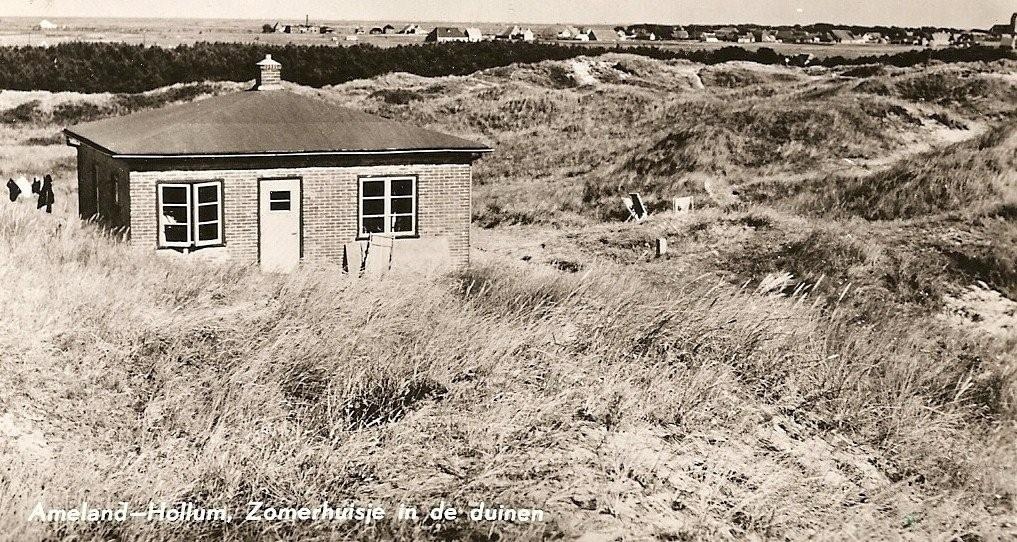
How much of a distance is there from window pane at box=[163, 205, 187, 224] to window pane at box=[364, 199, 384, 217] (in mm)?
3747

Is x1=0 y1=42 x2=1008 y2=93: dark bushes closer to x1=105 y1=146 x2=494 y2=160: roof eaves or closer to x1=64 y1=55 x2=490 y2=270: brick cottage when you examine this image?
x1=64 y1=55 x2=490 y2=270: brick cottage

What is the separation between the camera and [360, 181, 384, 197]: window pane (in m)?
20.5

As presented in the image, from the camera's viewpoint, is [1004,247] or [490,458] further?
[1004,247]

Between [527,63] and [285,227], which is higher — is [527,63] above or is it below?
above

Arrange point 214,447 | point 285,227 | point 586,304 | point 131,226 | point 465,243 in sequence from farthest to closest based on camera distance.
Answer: point 465,243 < point 285,227 < point 131,226 < point 586,304 < point 214,447

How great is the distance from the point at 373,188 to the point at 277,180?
6.83ft

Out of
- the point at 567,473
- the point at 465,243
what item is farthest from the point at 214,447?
the point at 465,243

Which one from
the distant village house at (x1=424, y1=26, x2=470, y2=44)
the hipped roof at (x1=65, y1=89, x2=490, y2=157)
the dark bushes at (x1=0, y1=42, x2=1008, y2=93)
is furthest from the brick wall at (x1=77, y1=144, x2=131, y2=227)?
the distant village house at (x1=424, y1=26, x2=470, y2=44)

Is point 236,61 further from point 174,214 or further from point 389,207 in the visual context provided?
point 174,214

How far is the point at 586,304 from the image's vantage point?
10031 mm

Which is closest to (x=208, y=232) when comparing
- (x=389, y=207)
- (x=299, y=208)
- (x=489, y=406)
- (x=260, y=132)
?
(x=299, y=208)

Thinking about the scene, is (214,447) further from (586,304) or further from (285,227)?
(285,227)

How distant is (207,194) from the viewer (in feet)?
63.2

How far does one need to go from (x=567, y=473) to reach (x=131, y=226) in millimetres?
14367
